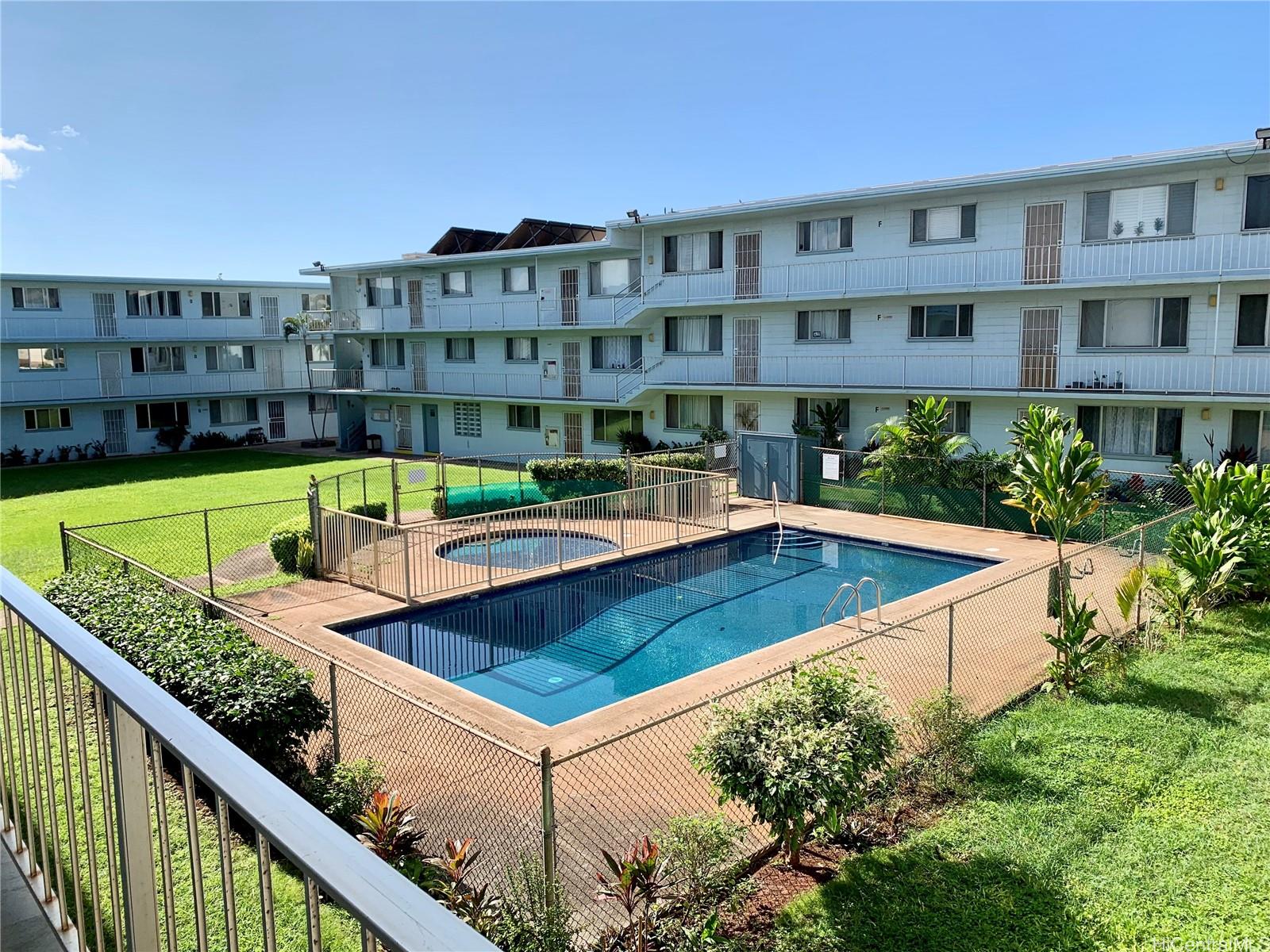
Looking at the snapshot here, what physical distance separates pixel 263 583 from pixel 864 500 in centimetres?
1620

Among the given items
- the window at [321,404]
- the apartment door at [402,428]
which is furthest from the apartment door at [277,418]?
the apartment door at [402,428]

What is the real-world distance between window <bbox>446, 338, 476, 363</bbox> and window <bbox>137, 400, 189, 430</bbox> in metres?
14.6

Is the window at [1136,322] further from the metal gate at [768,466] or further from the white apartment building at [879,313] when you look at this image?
the metal gate at [768,466]

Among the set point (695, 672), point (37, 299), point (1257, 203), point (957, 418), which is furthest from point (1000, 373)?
Result: point (37, 299)

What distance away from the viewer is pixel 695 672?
1477 cm

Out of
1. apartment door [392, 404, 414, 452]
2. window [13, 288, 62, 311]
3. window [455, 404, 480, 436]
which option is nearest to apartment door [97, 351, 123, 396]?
window [13, 288, 62, 311]

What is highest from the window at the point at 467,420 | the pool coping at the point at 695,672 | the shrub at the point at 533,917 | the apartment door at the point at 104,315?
the apartment door at the point at 104,315

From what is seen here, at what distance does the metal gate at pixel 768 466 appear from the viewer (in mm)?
28578

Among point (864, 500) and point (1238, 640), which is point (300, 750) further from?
point (864, 500)

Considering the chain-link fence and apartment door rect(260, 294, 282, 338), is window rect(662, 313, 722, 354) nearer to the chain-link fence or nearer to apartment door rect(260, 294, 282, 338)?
the chain-link fence

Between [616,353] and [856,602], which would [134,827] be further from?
[616,353]

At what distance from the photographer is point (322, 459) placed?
141 feet

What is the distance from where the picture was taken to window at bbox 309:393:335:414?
53.3 m

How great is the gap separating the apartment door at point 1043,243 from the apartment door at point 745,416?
10.4 meters
